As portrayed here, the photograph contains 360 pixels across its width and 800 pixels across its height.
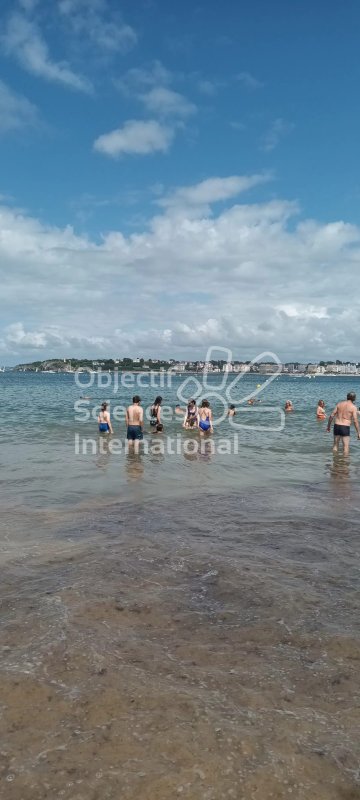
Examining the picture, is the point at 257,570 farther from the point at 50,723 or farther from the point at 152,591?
the point at 50,723

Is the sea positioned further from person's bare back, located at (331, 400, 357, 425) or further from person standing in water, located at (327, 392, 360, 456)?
person's bare back, located at (331, 400, 357, 425)

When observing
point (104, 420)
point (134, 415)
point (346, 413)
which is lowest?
point (104, 420)

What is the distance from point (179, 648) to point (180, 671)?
0.37 m

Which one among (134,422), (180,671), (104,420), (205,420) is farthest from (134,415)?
(180,671)

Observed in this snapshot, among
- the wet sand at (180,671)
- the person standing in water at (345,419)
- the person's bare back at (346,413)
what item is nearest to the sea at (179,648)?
the wet sand at (180,671)

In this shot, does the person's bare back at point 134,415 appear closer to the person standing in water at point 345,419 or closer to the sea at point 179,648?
the person standing in water at point 345,419

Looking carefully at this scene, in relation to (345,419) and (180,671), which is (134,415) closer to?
(345,419)

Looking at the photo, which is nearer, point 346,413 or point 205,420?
point 346,413

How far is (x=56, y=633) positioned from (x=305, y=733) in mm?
2444

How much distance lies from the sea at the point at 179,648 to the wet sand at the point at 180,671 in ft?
0.04

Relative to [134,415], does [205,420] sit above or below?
below

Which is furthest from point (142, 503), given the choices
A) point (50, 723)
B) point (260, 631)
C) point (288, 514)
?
point (50, 723)

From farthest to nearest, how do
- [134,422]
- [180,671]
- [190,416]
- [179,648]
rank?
[190,416]
[134,422]
[179,648]
[180,671]

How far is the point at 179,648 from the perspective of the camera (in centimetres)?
454
